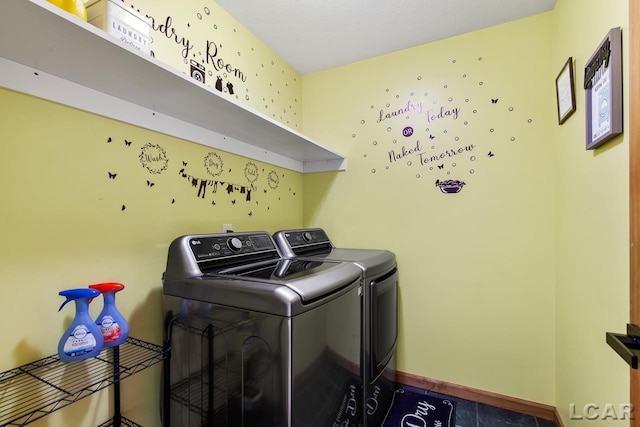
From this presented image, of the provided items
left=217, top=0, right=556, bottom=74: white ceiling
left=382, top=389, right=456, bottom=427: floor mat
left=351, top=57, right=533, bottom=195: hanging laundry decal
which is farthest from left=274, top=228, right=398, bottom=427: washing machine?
left=217, top=0, right=556, bottom=74: white ceiling

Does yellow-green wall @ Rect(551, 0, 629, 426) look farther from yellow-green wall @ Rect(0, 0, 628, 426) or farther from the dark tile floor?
the dark tile floor

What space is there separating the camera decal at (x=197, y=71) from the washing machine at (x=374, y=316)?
0.97 meters

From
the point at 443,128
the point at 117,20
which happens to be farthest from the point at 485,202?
the point at 117,20

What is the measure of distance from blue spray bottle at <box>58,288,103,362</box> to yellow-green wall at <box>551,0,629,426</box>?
67.0 inches

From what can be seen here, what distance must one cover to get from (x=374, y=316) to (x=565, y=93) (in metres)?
1.55

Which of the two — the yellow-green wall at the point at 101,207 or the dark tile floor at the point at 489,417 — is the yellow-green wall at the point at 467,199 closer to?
the dark tile floor at the point at 489,417

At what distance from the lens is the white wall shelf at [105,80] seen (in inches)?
29.3

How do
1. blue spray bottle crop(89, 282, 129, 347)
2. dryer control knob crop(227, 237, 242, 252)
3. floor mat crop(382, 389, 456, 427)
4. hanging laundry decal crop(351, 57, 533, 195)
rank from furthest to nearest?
hanging laundry decal crop(351, 57, 533, 195) < floor mat crop(382, 389, 456, 427) < dryer control knob crop(227, 237, 242, 252) < blue spray bottle crop(89, 282, 129, 347)

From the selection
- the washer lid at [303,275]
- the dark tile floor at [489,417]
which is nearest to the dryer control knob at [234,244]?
the washer lid at [303,275]

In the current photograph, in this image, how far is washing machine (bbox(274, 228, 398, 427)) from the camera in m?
1.45

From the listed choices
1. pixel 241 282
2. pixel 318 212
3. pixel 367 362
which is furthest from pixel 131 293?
pixel 318 212

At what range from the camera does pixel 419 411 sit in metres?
1.78

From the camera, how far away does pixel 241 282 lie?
104 cm

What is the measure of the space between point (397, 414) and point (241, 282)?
4.74ft
